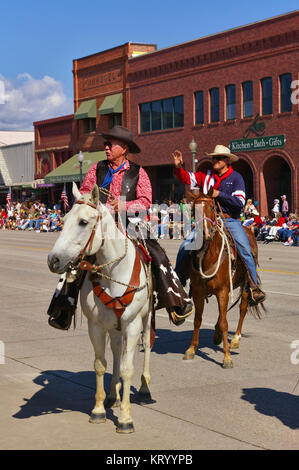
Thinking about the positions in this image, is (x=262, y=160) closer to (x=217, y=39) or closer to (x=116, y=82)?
(x=217, y=39)

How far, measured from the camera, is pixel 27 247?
30000 millimetres

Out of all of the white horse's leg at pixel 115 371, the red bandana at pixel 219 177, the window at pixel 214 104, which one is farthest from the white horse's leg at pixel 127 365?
the window at pixel 214 104

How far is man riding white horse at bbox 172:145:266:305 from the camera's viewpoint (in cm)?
903

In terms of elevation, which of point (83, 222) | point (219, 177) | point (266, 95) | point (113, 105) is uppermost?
point (113, 105)

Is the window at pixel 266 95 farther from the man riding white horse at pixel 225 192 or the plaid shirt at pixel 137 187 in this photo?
the plaid shirt at pixel 137 187

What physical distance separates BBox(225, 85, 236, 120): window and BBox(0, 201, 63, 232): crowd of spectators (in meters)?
12.8

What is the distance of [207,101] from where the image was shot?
139 ft

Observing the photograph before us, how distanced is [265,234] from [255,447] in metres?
27.1

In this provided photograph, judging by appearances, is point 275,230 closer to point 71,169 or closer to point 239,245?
point 239,245

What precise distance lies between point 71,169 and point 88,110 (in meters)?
4.68

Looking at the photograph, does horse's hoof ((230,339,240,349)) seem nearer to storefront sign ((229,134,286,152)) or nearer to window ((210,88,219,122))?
storefront sign ((229,134,286,152))

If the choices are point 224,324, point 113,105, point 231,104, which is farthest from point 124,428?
point 113,105

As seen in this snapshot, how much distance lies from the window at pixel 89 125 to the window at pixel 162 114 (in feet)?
22.4

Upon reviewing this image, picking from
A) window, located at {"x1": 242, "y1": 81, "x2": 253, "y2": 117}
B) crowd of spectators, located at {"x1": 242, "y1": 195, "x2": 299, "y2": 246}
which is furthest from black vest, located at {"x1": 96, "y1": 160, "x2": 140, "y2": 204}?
window, located at {"x1": 242, "y1": 81, "x2": 253, "y2": 117}
